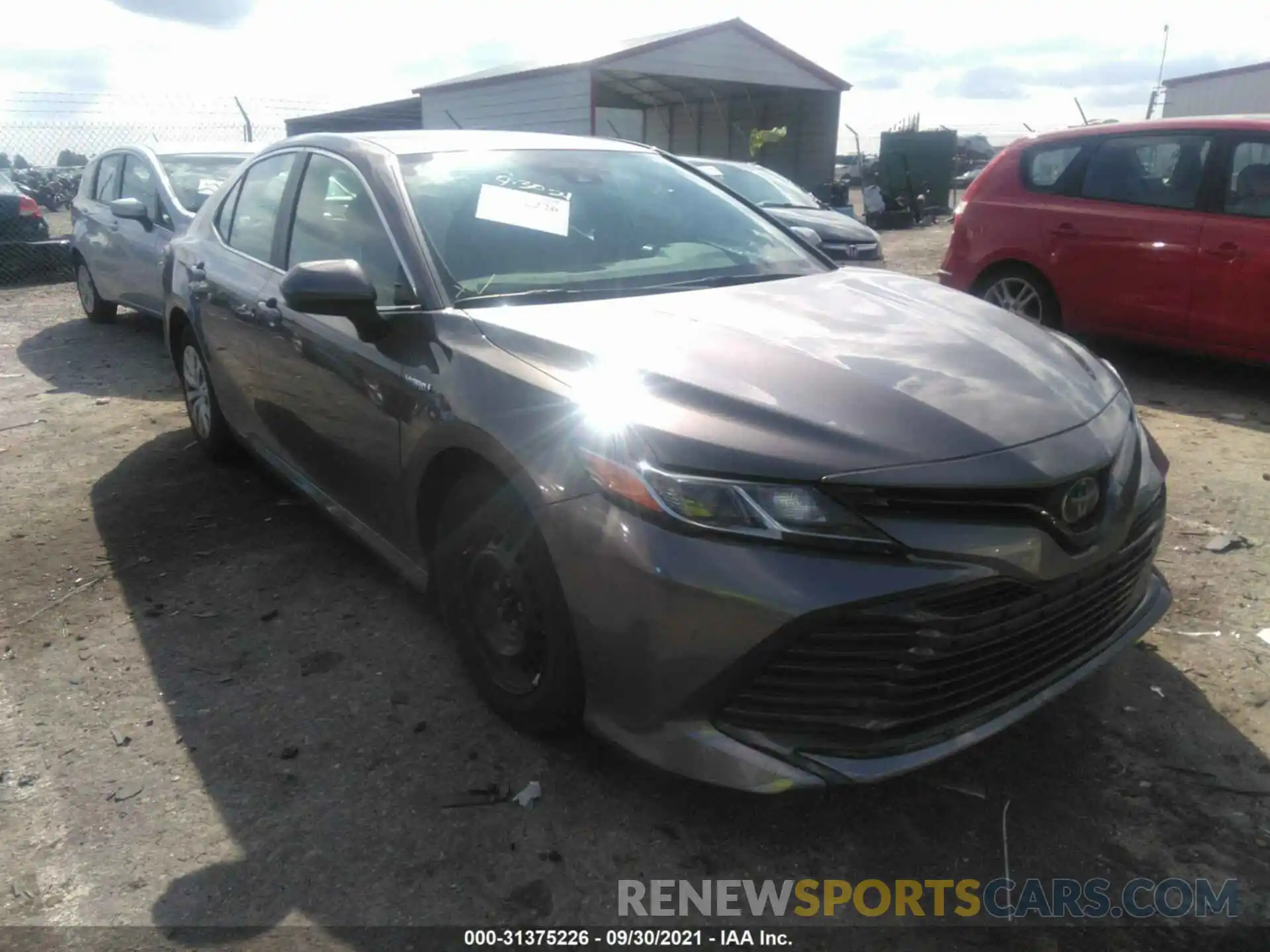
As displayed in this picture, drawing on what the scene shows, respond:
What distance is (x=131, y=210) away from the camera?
7.02 meters

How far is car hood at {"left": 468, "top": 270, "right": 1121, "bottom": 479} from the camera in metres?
2.09

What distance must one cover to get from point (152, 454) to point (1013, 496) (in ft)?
15.5

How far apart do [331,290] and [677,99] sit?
24.4 m

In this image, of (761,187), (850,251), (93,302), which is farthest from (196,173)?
(850,251)

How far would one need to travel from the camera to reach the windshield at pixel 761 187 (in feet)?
32.4

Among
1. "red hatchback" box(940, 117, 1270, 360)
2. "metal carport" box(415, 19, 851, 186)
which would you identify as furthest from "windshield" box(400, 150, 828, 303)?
"metal carport" box(415, 19, 851, 186)

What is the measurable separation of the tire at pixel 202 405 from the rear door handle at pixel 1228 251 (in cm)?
552

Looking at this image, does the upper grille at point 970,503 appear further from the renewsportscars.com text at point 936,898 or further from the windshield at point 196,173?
the windshield at point 196,173

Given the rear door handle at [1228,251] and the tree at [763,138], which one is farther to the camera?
the tree at [763,138]

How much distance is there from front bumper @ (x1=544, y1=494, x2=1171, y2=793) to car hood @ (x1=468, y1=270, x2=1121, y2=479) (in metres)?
0.20

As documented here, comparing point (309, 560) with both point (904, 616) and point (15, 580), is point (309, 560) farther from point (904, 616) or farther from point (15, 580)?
point (904, 616)

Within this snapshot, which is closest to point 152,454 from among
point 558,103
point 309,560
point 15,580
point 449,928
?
point 15,580

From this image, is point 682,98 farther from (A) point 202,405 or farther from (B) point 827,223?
(A) point 202,405

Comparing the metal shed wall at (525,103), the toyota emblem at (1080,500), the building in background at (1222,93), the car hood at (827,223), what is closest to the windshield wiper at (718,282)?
the toyota emblem at (1080,500)
